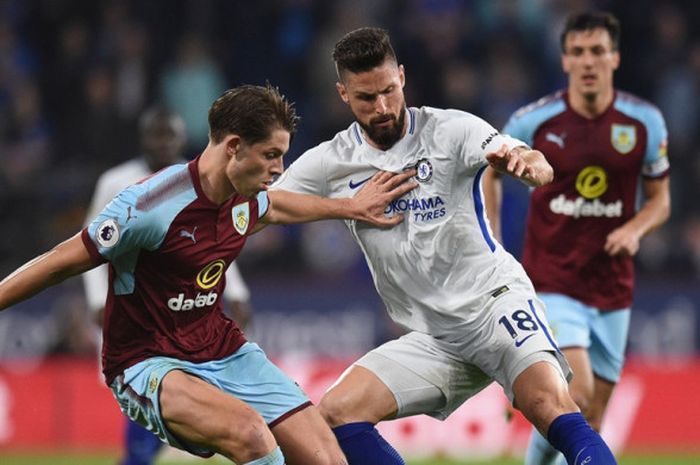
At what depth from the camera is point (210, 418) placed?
18.3ft

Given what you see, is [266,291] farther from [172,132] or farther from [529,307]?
[529,307]

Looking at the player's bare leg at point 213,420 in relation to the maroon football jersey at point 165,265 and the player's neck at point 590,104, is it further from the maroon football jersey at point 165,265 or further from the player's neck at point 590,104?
the player's neck at point 590,104

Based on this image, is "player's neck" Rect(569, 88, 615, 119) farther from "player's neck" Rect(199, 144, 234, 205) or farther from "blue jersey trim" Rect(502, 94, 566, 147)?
"player's neck" Rect(199, 144, 234, 205)

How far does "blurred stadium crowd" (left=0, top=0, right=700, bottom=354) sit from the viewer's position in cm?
1299

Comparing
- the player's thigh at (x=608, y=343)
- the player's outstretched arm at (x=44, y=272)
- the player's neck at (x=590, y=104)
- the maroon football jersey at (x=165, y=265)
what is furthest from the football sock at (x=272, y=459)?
the player's neck at (x=590, y=104)

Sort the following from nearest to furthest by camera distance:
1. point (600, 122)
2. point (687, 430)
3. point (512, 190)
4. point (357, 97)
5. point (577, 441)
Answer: point (577, 441), point (357, 97), point (600, 122), point (687, 430), point (512, 190)

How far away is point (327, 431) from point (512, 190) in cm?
673

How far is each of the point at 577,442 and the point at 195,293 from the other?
171 cm

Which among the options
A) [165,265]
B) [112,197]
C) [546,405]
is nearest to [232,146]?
[165,265]

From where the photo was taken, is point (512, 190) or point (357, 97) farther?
point (512, 190)

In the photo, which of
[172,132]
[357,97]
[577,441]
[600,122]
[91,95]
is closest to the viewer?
[577,441]

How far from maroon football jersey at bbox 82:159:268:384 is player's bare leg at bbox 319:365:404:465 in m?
0.54

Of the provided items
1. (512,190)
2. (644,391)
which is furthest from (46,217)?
(644,391)

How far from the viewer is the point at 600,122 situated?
7.76m
